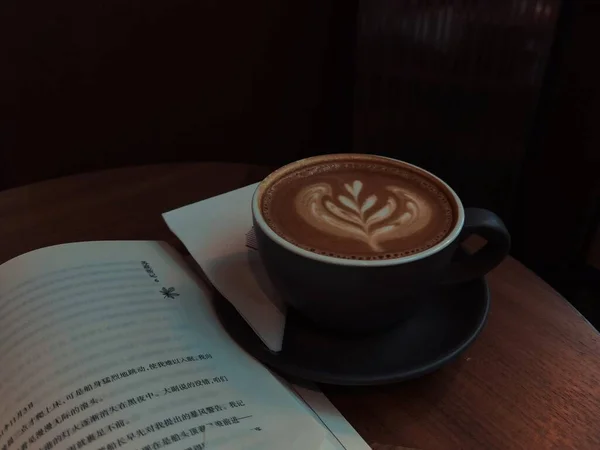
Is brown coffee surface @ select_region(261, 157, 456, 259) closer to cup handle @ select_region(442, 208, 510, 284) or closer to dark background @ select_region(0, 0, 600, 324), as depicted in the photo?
cup handle @ select_region(442, 208, 510, 284)

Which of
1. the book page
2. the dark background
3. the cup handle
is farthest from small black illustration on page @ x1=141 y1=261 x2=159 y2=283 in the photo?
the dark background

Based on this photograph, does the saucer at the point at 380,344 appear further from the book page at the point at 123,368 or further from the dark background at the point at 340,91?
the dark background at the point at 340,91

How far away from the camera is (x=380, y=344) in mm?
458

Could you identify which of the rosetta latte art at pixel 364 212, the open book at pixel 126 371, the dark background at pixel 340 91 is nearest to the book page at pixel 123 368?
the open book at pixel 126 371

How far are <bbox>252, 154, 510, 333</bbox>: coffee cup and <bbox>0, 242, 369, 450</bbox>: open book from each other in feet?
0.23

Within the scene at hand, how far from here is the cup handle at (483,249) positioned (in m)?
0.45

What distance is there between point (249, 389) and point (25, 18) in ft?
2.36

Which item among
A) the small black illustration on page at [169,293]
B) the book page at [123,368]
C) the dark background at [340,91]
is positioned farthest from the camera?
the dark background at [340,91]

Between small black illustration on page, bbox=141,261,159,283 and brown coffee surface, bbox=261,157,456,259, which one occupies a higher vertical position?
brown coffee surface, bbox=261,157,456,259

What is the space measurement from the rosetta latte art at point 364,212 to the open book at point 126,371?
4.3 inches

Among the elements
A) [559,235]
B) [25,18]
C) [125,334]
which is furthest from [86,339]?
[559,235]

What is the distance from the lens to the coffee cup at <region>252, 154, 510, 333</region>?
409 mm

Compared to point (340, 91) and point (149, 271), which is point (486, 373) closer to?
point (149, 271)

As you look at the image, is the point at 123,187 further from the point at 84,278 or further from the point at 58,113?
the point at 58,113
